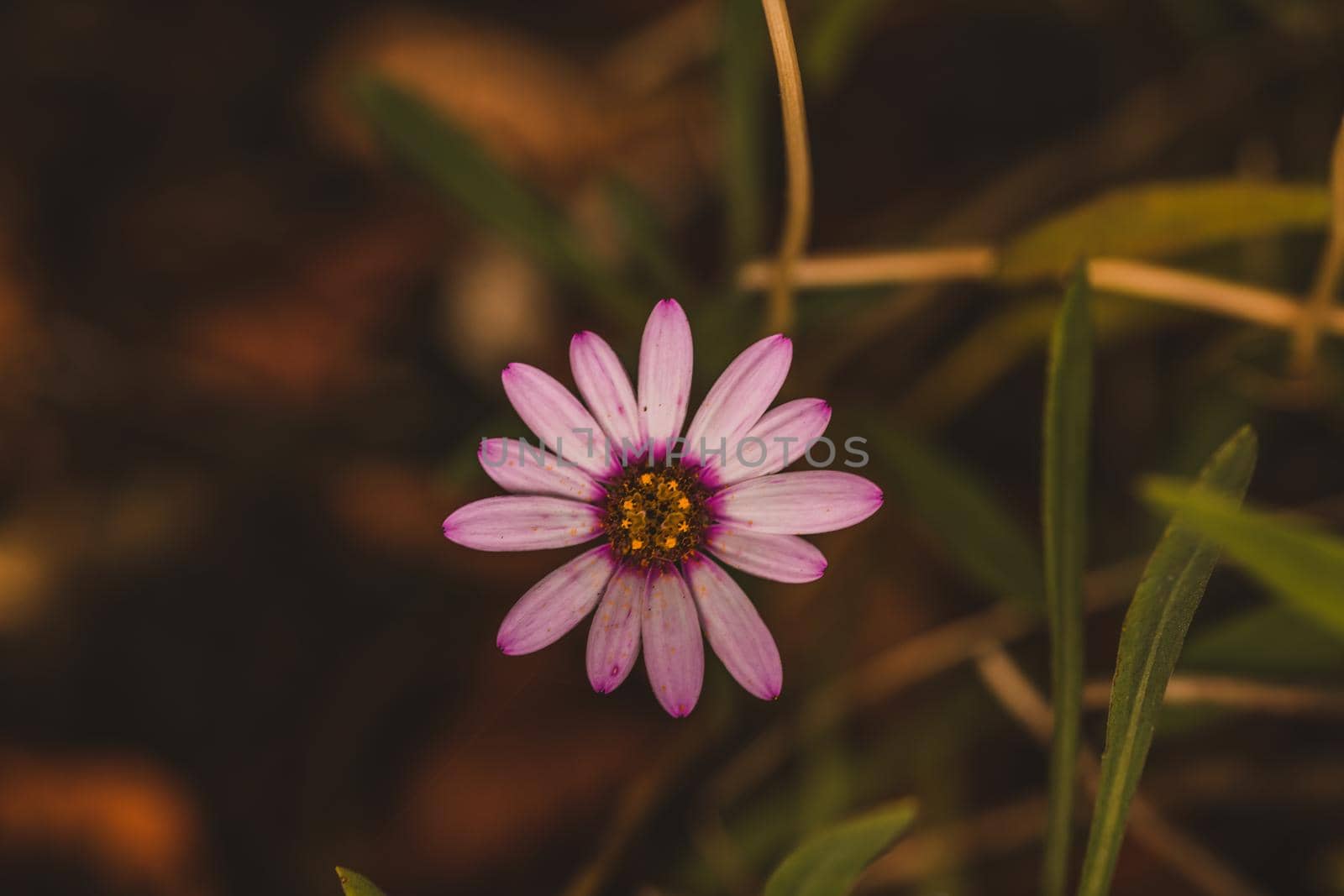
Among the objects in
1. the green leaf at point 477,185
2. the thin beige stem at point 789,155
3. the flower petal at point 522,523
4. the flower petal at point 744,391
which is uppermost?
the green leaf at point 477,185

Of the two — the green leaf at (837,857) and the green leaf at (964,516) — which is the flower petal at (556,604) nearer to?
the green leaf at (837,857)

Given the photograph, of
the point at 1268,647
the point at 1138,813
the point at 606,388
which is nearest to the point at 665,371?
the point at 606,388

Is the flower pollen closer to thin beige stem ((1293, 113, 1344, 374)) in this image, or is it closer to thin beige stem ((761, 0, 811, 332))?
thin beige stem ((761, 0, 811, 332))

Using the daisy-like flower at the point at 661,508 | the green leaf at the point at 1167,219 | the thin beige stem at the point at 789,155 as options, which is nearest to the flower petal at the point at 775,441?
the daisy-like flower at the point at 661,508

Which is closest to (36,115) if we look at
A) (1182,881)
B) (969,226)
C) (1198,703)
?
(969,226)

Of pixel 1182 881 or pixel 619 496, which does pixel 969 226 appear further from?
pixel 1182 881
